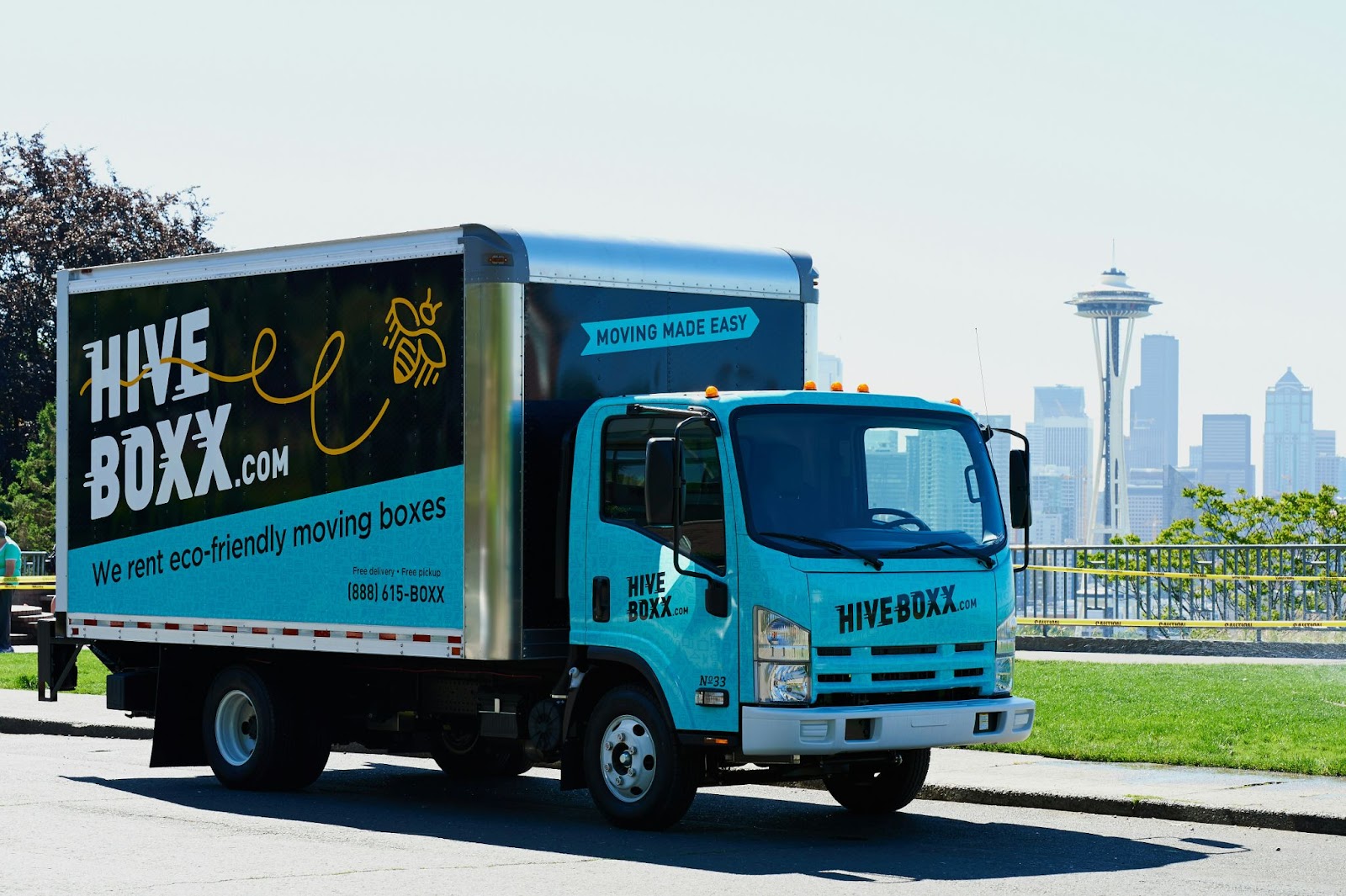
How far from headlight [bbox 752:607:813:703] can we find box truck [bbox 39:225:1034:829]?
0.6 inches

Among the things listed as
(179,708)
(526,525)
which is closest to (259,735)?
(179,708)

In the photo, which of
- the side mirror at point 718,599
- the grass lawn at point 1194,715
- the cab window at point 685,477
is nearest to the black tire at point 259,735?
the cab window at point 685,477

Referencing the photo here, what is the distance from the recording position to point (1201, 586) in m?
25.5

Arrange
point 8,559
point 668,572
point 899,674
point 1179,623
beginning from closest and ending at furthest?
point 899,674, point 668,572, point 1179,623, point 8,559

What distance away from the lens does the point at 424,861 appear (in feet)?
33.0

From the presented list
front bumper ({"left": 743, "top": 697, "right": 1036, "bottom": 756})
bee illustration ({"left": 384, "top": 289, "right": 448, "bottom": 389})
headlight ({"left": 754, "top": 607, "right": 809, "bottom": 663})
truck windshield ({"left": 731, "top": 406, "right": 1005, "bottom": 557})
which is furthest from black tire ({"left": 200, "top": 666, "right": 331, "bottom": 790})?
truck windshield ({"left": 731, "top": 406, "right": 1005, "bottom": 557})

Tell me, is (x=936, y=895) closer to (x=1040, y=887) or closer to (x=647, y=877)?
(x=1040, y=887)

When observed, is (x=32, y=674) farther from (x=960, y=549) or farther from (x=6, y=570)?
(x=960, y=549)

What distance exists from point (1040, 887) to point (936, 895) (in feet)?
1.82

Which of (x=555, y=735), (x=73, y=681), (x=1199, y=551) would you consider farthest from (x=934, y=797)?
(x=1199, y=551)

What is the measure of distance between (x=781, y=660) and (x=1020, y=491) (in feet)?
→ 7.38

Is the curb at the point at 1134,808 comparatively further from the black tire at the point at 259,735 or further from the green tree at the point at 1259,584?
the green tree at the point at 1259,584

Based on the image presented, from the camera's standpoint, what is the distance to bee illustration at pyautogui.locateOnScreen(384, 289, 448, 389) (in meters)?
11.9

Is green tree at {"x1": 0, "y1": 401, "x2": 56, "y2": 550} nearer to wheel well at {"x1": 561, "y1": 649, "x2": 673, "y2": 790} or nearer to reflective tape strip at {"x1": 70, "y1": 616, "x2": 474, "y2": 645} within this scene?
reflective tape strip at {"x1": 70, "y1": 616, "x2": 474, "y2": 645}
